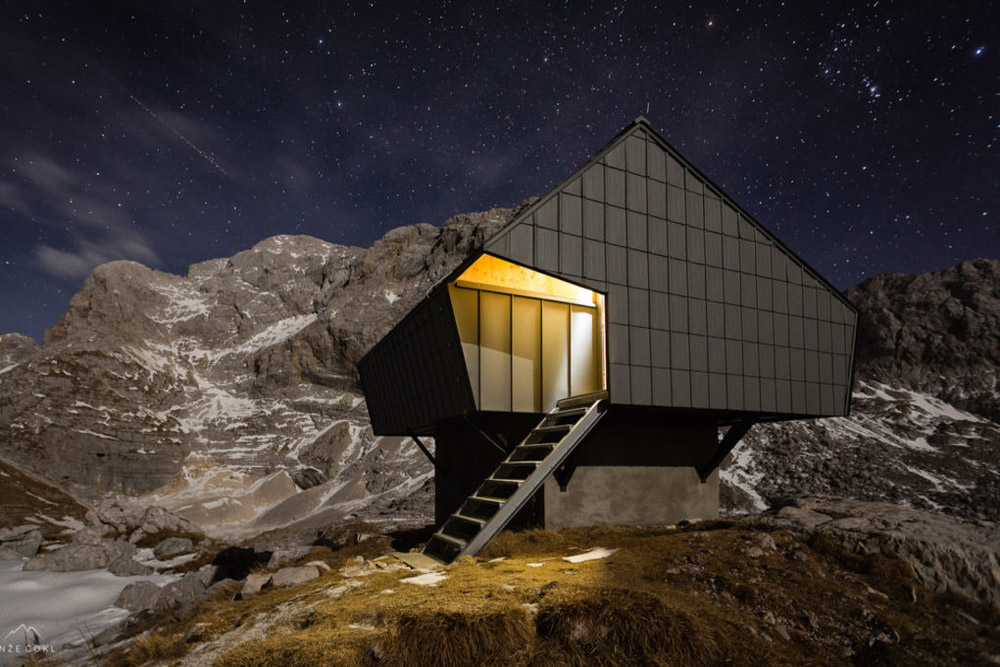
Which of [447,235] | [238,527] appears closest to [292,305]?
[447,235]

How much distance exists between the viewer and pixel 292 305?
10250 centimetres

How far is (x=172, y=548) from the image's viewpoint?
26562mm

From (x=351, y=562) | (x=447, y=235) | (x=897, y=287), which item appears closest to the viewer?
(x=351, y=562)

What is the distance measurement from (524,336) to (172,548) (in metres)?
23.8

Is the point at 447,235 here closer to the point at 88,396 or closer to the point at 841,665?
the point at 88,396

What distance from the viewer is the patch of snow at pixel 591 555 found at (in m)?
8.29

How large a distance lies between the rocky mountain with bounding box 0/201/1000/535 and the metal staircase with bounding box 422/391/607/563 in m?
23.3

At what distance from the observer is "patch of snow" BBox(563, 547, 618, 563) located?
829cm

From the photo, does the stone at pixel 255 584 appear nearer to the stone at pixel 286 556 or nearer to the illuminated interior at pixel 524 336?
the illuminated interior at pixel 524 336

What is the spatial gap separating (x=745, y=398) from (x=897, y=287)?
3585 inches

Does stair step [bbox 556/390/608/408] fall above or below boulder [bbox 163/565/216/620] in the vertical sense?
above

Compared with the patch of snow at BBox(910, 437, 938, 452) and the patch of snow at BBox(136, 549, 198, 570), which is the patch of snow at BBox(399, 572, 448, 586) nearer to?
the patch of snow at BBox(136, 549, 198, 570)

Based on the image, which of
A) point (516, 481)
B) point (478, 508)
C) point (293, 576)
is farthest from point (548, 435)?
point (293, 576)

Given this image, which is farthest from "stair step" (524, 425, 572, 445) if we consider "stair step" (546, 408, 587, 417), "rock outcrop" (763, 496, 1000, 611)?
"rock outcrop" (763, 496, 1000, 611)
